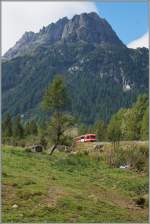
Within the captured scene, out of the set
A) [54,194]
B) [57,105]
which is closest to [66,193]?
[54,194]

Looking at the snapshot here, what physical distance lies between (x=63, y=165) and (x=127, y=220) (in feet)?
47.0

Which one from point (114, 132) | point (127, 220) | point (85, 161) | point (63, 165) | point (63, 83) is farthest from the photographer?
point (114, 132)

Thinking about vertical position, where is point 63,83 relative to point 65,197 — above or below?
above

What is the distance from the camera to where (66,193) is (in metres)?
18.7

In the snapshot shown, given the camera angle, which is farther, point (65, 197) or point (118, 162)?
point (118, 162)

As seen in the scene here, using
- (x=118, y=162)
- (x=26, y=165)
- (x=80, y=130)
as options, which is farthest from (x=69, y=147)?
(x=80, y=130)

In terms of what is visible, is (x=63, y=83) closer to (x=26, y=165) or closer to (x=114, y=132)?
(x=26, y=165)

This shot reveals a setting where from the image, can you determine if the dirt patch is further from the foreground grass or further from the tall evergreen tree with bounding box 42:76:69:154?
the tall evergreen tree with bounding box 42:76:69:154

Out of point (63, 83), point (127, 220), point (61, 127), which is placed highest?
point (63, 83)

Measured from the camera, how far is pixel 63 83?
131 ft

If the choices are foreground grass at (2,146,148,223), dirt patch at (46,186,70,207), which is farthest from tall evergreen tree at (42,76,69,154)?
dirt patch at (46,186,70,207)

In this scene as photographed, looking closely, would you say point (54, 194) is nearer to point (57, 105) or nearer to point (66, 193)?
point (66, 193)

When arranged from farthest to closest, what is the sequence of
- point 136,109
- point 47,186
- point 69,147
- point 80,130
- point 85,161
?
1. point 80,130
2. point 136,109
3. point 69,147
4. point 85,161
5. point 47,186

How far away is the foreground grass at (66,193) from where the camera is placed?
1549 centimetres
